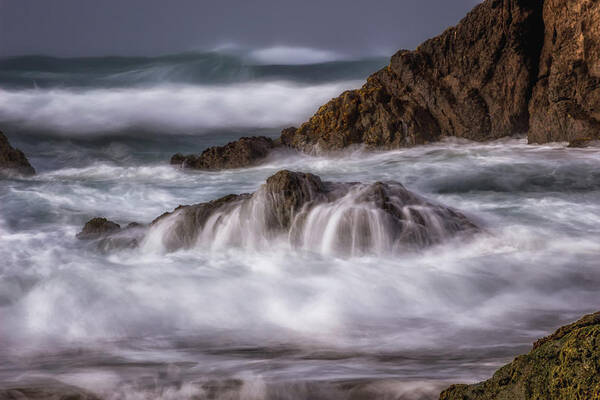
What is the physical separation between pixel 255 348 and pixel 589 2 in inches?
371

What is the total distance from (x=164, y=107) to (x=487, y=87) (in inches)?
594

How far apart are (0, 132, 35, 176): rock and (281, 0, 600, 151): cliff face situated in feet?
22.5

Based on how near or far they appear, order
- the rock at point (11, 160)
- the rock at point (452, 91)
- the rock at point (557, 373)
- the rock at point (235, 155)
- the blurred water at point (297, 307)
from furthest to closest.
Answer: the rock at point (11, 160) → the rock at point (235, 155) → the rock at point (452, 91) → the blurred water at point (297, 307) → the rock at point (557, 373)

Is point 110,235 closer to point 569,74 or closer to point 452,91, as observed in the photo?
point 452,91

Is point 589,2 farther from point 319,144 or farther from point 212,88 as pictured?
point 212,88

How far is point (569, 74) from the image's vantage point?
33.0 feet

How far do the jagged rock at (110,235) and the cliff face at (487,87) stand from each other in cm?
703

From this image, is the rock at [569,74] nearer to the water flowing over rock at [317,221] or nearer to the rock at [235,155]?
the water flowing over rock at [317,221]

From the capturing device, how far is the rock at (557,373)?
1.35 metres

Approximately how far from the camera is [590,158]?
30.6 ft

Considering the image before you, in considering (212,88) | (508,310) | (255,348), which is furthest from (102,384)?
(212,88)

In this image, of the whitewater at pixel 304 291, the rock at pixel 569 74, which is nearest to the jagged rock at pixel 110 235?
the whitewater at pixel 304 291

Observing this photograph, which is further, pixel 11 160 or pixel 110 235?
pixel 11 160

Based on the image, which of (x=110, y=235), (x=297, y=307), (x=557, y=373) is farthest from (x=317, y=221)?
(x=557, y=373)
